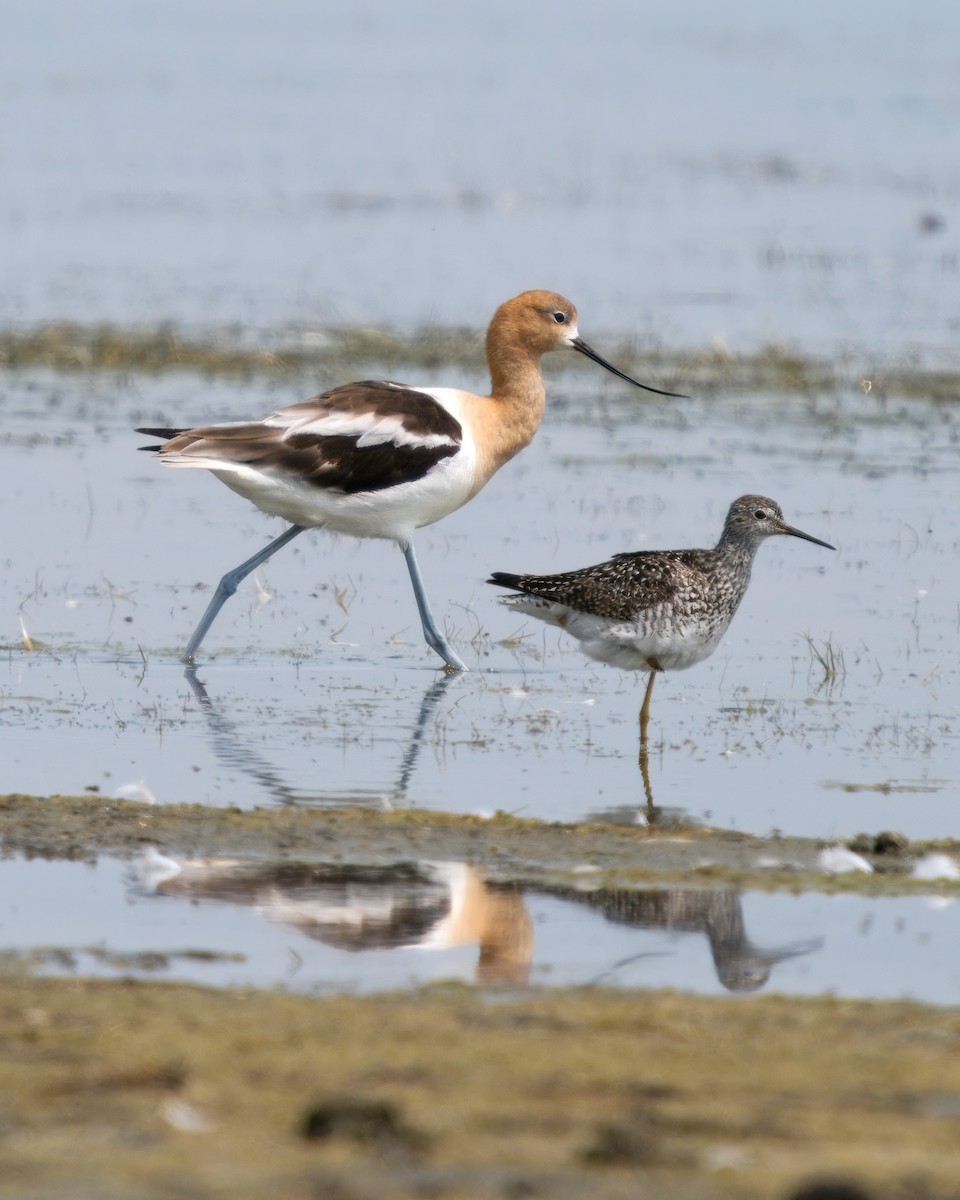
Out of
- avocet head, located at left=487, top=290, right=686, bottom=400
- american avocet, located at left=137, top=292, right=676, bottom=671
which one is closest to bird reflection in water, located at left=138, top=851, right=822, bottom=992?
american avocet, located at left=137, top=292, right=676, bottom=671

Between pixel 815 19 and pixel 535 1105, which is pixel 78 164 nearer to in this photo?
pixel 535 1105

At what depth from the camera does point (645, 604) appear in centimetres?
918

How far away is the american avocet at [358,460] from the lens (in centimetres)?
1017

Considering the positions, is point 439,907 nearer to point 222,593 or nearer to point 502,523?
point 222,593

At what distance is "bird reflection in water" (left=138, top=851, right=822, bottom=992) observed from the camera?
6.17 meters

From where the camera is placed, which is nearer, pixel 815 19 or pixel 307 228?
pixel 307 228

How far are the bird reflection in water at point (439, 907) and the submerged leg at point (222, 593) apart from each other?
328 centimetres

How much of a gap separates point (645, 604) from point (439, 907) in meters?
Result: 2.89

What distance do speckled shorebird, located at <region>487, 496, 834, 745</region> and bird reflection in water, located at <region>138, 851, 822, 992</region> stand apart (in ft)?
7.59

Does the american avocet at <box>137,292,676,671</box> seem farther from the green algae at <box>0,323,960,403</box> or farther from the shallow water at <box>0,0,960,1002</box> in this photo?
the green algae at <box>0,323,960,403</box>

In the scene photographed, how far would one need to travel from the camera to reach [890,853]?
7.23 meters

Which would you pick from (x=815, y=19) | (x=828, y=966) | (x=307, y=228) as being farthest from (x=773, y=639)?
(x=815, y=19)

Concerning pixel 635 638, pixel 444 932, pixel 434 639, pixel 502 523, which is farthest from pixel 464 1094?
pixel 502 523

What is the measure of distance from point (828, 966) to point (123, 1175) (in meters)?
2.51
